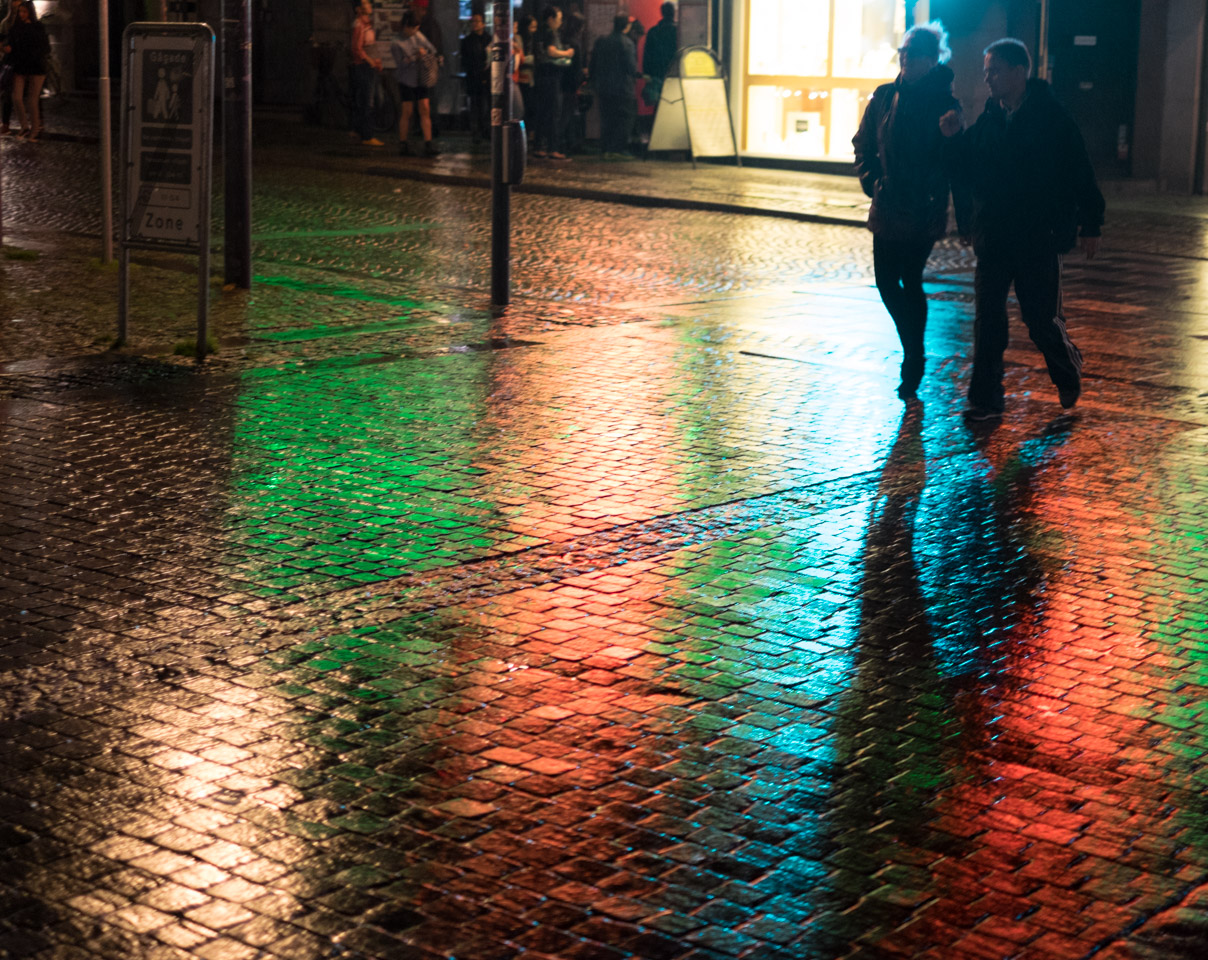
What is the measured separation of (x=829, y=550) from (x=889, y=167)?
3.15m

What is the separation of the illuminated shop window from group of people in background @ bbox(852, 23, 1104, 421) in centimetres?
1485

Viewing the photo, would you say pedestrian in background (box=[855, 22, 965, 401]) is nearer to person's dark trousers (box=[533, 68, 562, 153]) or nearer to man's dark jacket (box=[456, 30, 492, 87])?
person's dark trousers (box=[533, 68, 562, 153])

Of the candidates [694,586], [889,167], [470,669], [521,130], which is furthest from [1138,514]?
[521,130]

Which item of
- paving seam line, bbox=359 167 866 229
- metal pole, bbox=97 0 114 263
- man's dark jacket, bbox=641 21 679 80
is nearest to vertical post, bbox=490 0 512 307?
metal pole, bbox=97 0 114 263

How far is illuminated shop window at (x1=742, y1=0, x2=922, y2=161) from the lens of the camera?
23438 mm

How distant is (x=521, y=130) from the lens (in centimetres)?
1188

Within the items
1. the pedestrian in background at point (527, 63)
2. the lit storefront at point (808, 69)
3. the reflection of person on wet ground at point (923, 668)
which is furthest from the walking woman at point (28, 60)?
the reflection of person on wet ground at point (923, 668)

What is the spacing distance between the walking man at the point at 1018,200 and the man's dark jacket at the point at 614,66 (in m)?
16.7

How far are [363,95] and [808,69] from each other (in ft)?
22.9

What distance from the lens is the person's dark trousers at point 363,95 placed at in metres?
26.2

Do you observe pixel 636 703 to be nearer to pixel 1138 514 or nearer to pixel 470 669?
pixel 470 669

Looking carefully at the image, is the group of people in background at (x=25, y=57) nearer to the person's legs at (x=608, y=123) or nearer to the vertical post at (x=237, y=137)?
the person's legs at (x=608, y=123)

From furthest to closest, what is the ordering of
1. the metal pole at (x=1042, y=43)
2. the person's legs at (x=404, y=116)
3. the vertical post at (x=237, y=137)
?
the person's legs at (x=404, y=116)
the metal pole at (x=1042, y=43)
the vertical post at (x=237, y=137)

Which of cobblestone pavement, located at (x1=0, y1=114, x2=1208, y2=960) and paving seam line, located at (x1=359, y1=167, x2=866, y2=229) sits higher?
paving seam line, located at (x1=359, y1=167, x2=866, y2=229)
